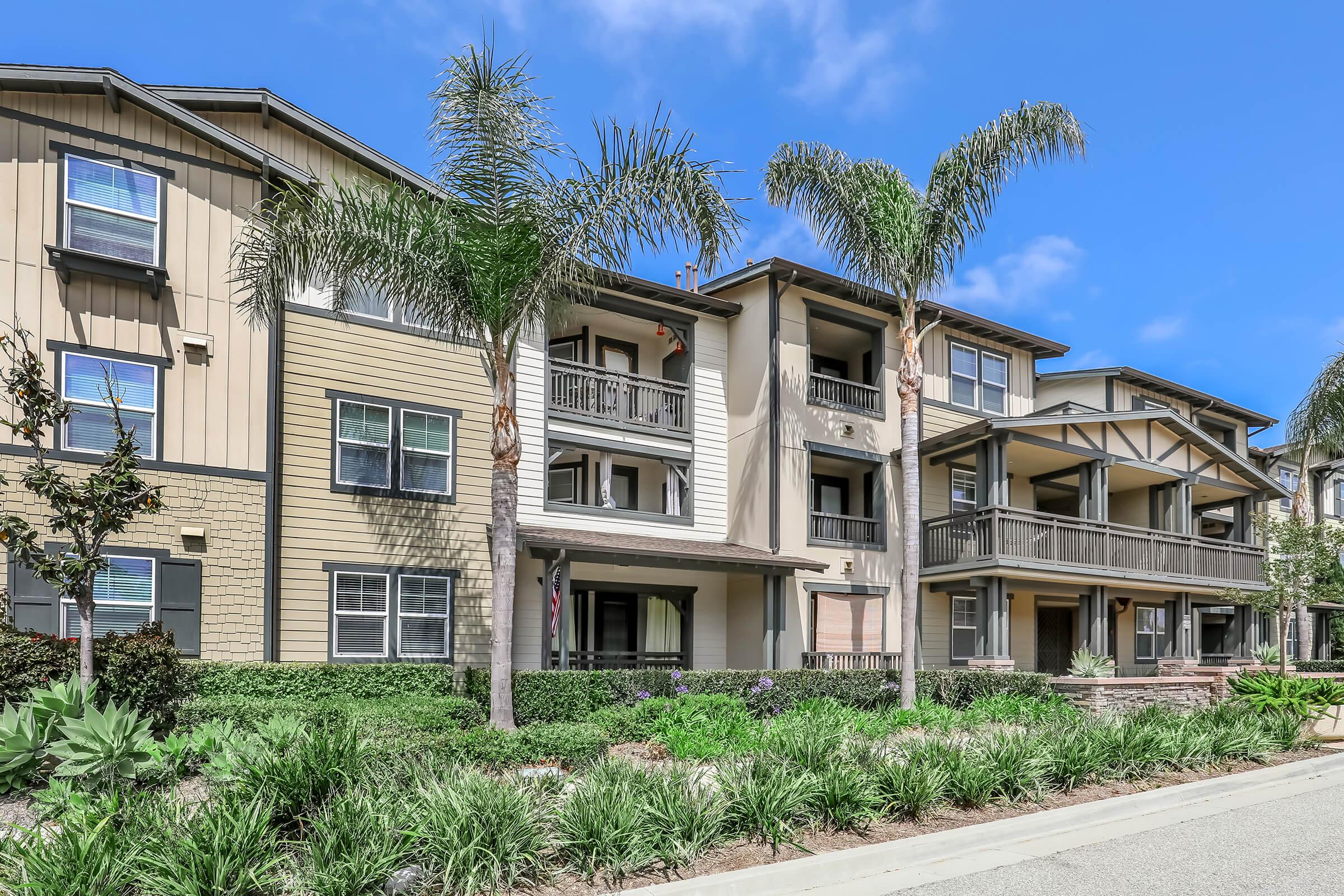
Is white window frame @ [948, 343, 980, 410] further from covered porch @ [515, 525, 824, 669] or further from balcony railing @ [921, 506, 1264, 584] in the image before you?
covered porch @ [515, 525, 824, 669]

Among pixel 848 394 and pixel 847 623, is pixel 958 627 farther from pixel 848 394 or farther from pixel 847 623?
pixel 848 394

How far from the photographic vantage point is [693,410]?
22766mm

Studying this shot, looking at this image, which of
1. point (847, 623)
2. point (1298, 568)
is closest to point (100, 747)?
point (847, 623)

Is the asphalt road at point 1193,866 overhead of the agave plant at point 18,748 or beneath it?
beneath

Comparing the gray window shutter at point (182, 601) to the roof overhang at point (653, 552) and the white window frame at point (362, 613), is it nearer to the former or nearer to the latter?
the white window frame at point (362, 613)

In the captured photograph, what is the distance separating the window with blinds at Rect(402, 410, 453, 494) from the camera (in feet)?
60.2

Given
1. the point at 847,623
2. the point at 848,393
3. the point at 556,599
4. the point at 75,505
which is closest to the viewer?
the point at 75,505

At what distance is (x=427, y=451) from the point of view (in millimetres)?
18547

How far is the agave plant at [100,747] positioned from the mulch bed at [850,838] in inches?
172

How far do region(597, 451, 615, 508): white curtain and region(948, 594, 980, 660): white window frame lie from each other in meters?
9.24

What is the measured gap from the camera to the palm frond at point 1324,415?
3097 cm

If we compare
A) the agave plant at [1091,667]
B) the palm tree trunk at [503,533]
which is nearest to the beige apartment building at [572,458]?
the agave plant at [1091,667]

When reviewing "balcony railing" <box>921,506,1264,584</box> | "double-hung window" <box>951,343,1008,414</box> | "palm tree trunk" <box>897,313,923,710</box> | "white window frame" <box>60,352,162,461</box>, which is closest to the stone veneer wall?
"white window frame" <box>60,352,162,461</box>

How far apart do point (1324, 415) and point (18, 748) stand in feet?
110
